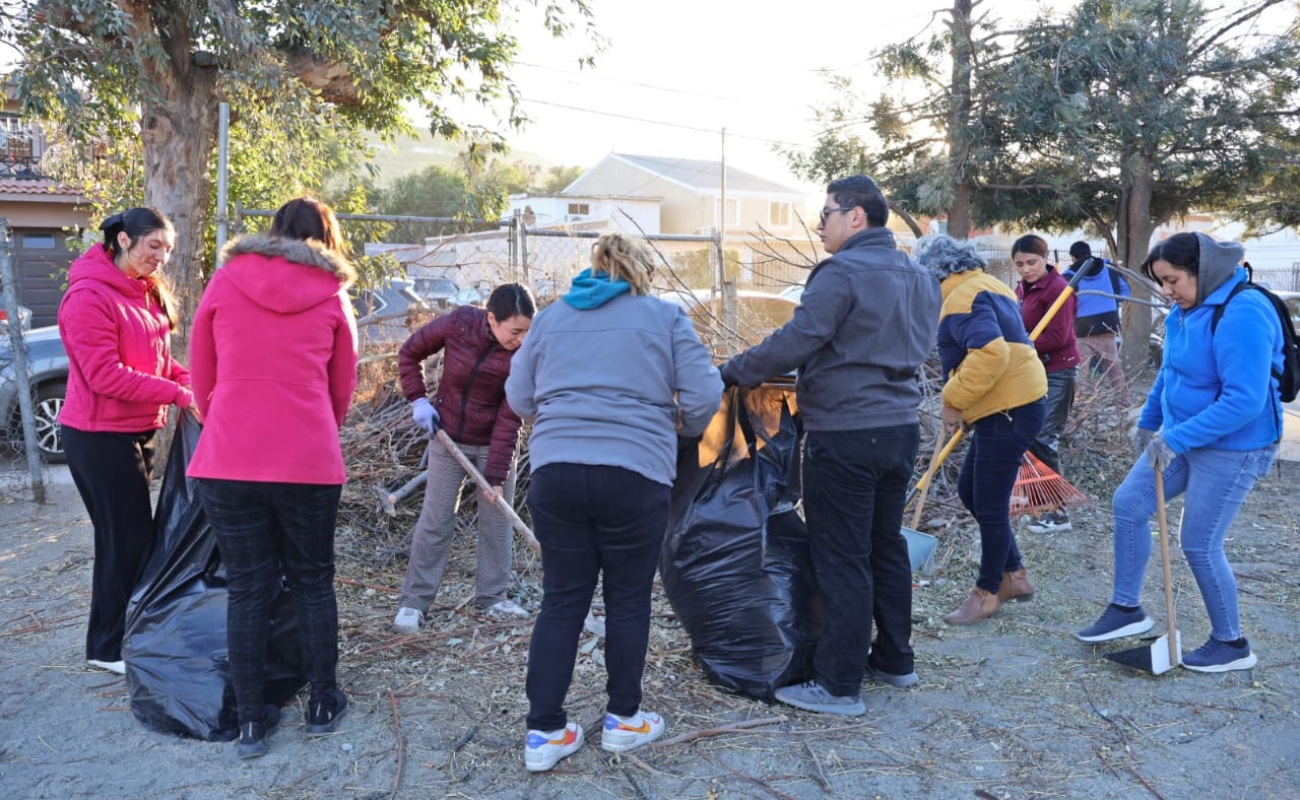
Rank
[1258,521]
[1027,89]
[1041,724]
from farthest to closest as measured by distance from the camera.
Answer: [1027,89] → [1258,521] → [1041,724]

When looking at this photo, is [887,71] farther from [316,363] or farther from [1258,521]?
[316,363]

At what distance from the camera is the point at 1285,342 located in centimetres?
347

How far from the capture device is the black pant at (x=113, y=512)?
3340 mm

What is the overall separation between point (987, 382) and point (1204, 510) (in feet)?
2.91

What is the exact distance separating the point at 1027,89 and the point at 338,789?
11.4 meters

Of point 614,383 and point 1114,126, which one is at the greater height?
point 1114,126

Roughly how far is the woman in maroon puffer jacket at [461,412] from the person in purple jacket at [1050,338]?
2997 mm

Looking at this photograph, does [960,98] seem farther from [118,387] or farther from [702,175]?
[702,175]

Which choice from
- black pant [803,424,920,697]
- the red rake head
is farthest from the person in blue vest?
black pant [803,424,920,697]

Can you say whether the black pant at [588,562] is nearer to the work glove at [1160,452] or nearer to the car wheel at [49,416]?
the work glove at [1160,452]

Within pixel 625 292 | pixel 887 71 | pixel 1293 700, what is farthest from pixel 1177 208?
pixel 625 292

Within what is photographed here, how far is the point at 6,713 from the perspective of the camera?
10.7 feet

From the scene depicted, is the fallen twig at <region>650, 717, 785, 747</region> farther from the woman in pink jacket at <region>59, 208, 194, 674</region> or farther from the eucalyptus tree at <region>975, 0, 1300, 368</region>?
the eucalyptus tree at <region>975, 0, 1300, 368</region>

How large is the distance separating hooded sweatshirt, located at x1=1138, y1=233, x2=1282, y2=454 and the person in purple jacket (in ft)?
5.56
